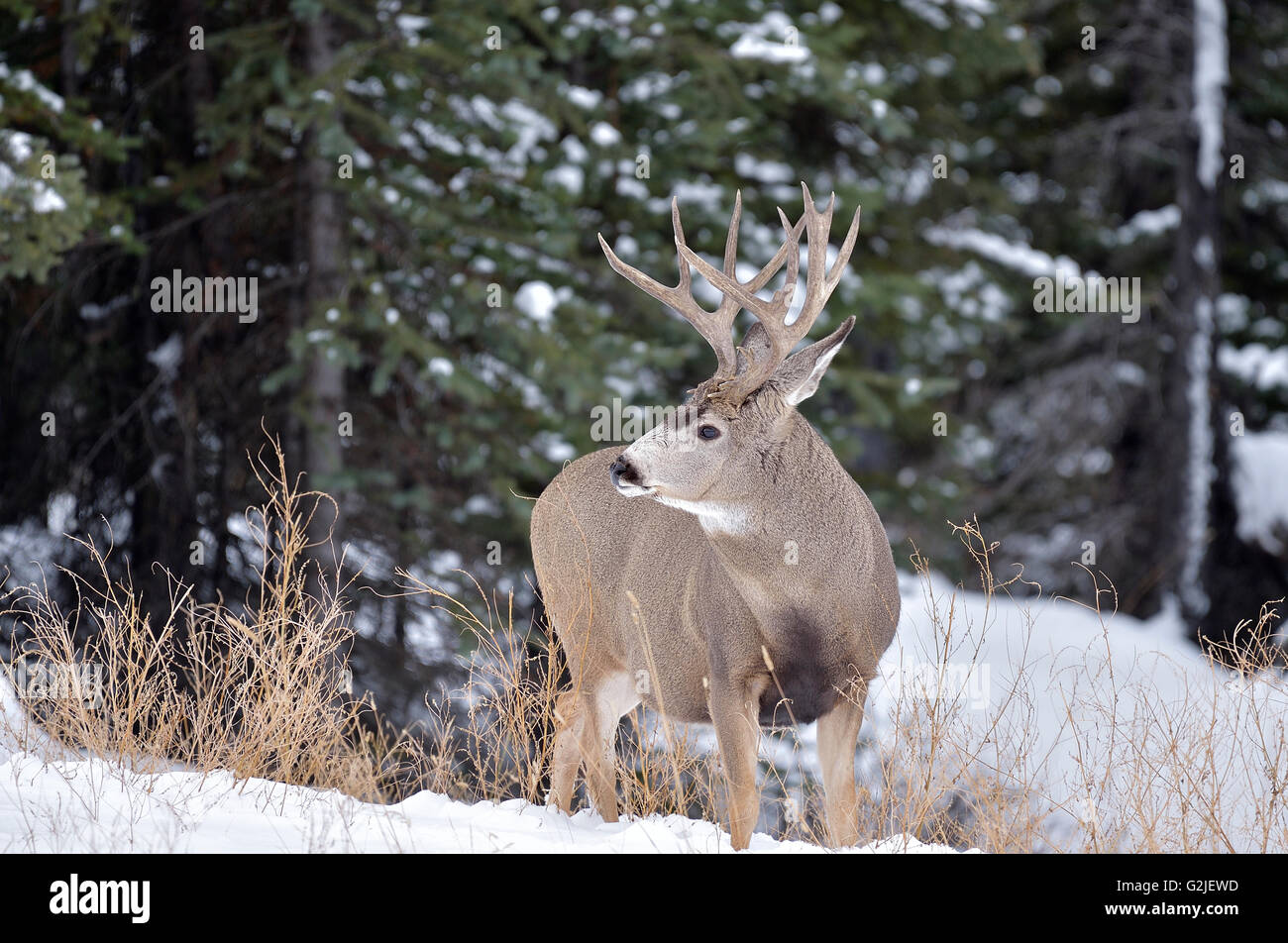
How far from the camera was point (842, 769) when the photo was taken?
449cm

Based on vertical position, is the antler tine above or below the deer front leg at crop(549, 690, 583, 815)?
above

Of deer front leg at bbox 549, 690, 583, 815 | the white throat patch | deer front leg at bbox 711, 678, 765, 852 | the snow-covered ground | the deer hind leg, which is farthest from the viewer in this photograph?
deer front leg at bbox 549, 690, 583, 815

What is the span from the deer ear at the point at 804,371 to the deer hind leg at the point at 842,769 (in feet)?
3.37

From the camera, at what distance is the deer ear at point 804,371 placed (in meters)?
4.68

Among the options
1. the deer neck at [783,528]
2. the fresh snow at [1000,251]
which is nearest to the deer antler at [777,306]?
the deer neck at [783,528]

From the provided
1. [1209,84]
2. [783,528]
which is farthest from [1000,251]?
[783,528]

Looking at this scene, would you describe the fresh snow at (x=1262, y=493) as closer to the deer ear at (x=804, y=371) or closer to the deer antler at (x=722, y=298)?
the deer antler at (x=722, y=298)

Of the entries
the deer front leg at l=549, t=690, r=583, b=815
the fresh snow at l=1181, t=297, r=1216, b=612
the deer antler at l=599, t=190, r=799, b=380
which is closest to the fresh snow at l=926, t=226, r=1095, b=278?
the fresh snow at l=1181, t=297, r=1216, b=612

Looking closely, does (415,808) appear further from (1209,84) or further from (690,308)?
(1209,84)

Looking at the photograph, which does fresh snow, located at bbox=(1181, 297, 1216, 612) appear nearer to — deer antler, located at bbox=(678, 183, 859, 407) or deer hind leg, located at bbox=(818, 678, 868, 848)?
deer antler, located at bbox=(678, 183, 859, 407)

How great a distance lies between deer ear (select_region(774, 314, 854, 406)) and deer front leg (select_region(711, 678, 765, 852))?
3.31 ft

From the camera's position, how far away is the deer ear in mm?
4676
